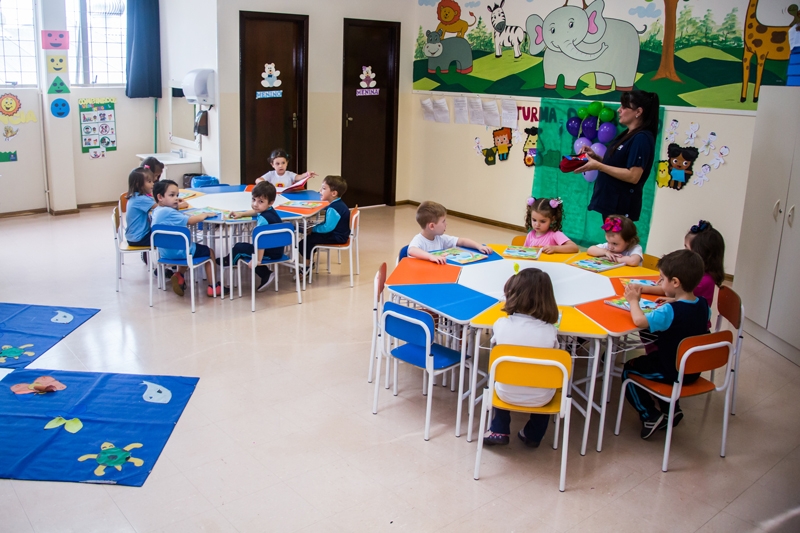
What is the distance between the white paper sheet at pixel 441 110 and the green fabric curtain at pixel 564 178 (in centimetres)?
145

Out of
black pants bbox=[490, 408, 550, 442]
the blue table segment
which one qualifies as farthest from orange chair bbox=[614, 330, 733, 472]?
the blue table segment

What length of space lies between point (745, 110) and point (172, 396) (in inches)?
209

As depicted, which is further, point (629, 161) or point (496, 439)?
point (629, 161)

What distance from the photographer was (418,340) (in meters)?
3.58

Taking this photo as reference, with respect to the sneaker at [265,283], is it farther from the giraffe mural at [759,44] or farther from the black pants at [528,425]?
the giraffe mural at [759,44]

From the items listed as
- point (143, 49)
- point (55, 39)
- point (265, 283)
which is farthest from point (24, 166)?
point (265, 283)

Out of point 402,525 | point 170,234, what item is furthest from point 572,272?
point 170,234

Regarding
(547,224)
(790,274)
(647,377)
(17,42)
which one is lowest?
(647,377)

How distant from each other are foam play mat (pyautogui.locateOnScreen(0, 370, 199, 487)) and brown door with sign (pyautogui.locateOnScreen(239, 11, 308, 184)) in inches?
172

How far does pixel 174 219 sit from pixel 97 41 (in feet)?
14.6

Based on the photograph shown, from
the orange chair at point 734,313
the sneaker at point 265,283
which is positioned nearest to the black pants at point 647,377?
the orange chair at point 734,313

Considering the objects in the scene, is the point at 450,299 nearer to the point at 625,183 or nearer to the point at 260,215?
the point at 625,183

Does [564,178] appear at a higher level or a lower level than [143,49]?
lower

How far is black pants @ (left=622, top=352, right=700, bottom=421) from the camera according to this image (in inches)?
143
